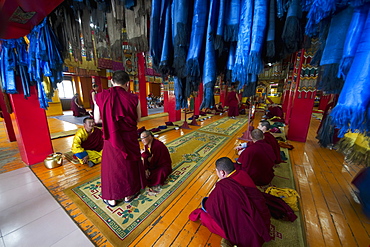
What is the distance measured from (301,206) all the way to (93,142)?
3741mm

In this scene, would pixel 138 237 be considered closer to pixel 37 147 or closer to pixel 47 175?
pixel 47 175

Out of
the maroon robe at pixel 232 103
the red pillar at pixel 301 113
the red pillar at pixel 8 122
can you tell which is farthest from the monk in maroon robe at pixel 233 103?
the red pillar at pixel 8 122

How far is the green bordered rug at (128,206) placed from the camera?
1.46m

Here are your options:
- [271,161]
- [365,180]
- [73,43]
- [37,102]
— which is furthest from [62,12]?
[271,161]

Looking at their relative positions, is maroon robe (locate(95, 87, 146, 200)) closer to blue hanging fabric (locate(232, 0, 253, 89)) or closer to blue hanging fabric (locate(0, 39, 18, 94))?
blue hanging fabric (locate(232, 0, 253, 89))

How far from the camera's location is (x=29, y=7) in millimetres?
1629

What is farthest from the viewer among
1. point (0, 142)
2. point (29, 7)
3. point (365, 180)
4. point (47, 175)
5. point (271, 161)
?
point (0, 142)

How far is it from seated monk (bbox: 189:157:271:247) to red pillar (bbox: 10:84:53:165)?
11.6ft

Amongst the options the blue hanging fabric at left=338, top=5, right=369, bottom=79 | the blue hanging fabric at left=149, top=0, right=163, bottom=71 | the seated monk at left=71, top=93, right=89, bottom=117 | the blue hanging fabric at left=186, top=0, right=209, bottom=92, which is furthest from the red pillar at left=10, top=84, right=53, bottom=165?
the seated monk at left=71, top=93, right=89, bottom=117

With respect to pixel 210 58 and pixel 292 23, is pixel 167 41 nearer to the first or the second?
pixel 210 58

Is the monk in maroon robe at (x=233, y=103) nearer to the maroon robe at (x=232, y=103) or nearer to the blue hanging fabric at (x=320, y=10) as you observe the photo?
the maroon robe at (x=232, y=103)

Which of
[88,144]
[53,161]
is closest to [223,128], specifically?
[88,144]

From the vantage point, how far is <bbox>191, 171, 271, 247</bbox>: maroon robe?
1.17 meters

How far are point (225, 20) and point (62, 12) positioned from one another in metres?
2.50
